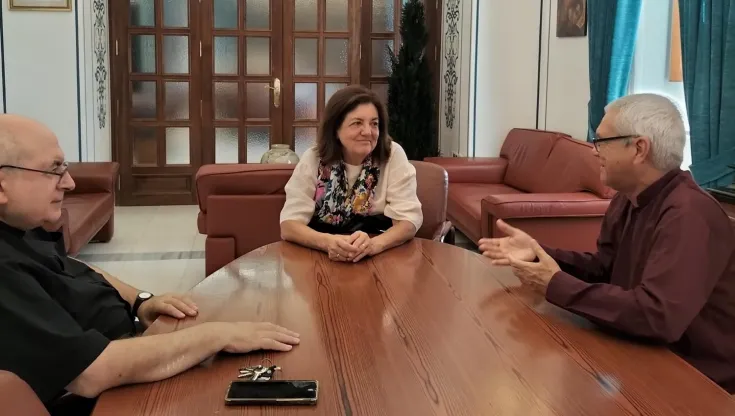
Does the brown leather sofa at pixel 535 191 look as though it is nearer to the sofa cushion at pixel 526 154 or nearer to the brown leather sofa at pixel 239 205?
the sofa cushion at pixel 526 154

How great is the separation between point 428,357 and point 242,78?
6.25 m

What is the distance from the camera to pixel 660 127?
1.80 meters

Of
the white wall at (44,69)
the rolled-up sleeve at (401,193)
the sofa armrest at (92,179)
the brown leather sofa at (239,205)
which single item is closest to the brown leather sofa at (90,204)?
the sofa armrest at (92,179)

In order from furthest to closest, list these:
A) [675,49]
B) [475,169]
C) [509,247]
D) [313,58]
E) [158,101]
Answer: [313,58]
[158,101]
[475,169]
[675,49]
[509,247]

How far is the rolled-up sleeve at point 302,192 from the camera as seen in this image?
112 inches

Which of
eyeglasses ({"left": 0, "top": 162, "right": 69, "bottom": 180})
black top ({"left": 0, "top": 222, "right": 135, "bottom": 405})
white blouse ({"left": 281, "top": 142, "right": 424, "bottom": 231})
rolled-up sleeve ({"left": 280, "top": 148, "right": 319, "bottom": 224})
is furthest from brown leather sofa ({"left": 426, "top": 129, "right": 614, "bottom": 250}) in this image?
black top ({"left": 0, "top": 222, "right": 135, "bottom": 405})

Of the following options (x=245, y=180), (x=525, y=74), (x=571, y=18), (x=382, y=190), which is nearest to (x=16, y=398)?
(x=382, y=190)

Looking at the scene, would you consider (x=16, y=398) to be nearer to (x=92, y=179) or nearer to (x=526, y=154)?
(x=92, y=179)

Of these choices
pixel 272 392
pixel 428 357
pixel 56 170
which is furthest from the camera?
pixel 56 170

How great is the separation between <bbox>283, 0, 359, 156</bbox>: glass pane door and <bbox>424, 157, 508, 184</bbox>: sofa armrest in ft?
6.08

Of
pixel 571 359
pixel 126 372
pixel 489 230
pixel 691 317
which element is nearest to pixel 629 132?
pixel 691 317

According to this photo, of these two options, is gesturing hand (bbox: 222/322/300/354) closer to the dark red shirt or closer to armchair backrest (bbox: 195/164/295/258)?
the dark red shirt

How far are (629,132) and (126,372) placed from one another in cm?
128

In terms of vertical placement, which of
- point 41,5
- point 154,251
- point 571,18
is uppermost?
point 41,5
